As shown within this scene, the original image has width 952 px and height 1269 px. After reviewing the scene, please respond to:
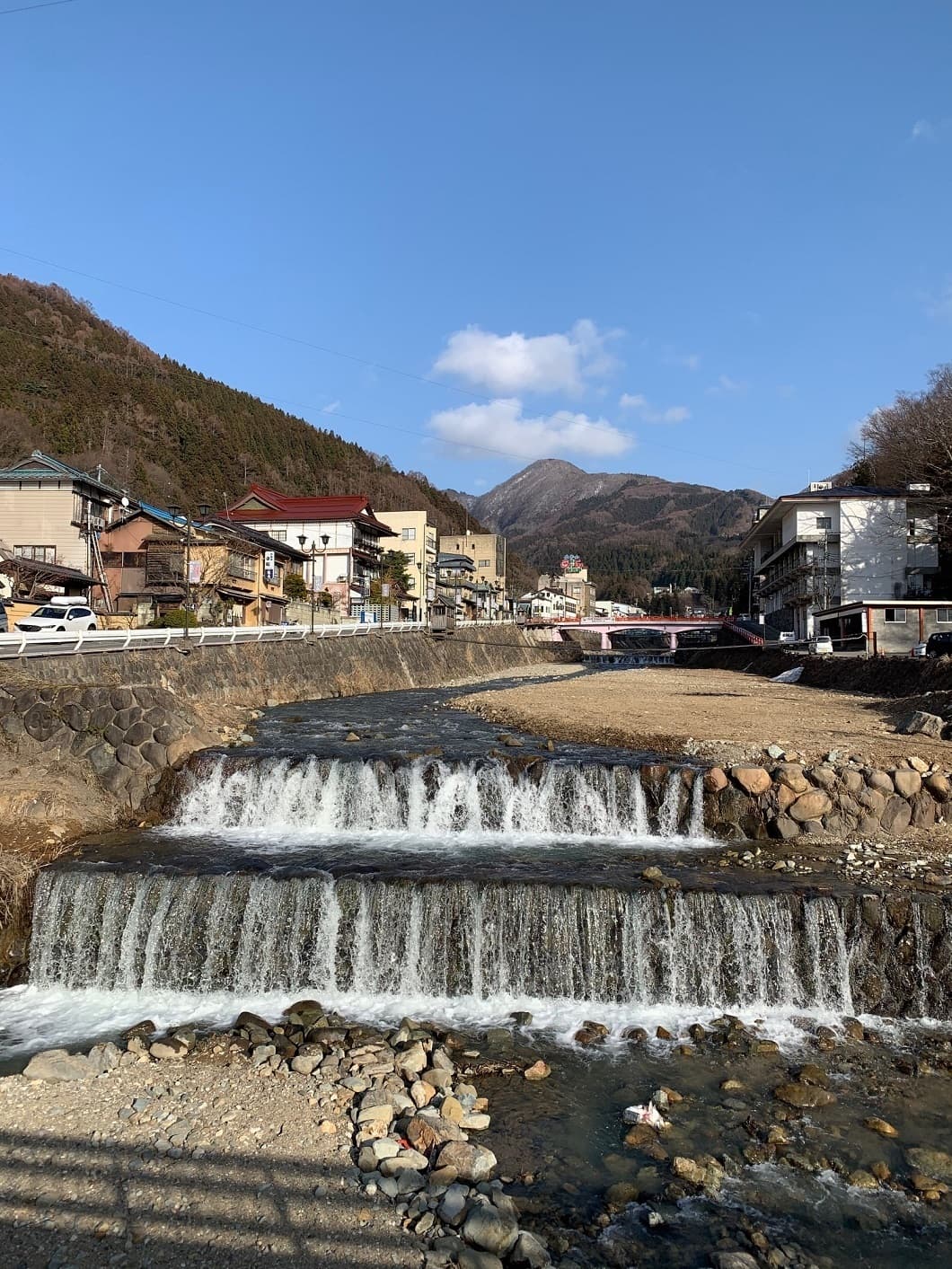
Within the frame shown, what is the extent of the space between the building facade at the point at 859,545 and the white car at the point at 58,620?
4433cm

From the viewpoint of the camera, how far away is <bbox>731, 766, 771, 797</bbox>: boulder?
534 inches

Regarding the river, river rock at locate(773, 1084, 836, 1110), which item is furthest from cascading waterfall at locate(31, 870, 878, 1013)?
river rock at locate(773, 1084, 836, 1110)

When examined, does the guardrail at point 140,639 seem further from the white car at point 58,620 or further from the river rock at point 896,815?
the river rock at point 896,815

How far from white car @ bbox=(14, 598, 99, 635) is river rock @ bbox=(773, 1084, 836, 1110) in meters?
25.5

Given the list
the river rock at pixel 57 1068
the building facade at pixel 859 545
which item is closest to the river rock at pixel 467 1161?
the river rock at pixel 57 1068

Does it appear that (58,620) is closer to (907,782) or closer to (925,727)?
(907,782)

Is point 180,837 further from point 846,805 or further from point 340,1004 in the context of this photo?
point 846,805

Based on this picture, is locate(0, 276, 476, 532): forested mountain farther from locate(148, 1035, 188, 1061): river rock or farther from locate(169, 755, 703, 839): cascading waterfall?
locate(148, 1035, 188, 1061): river rock

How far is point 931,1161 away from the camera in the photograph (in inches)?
252

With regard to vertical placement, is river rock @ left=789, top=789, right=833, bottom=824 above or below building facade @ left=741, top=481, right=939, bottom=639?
below

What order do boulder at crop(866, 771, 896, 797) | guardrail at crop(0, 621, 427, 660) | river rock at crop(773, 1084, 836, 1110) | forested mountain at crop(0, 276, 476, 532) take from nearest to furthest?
river rock at crop(773, 1084, 836, 1110)
boulder at crop(866, 771, 896, 797)
guardrail at crop(0, 621, 427, 660)
forested mountain at crop(0, 276, 476, 532)

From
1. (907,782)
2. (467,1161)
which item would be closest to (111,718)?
(467,1161)

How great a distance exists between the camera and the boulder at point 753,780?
13555 mm

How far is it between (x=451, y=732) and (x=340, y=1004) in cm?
1268
